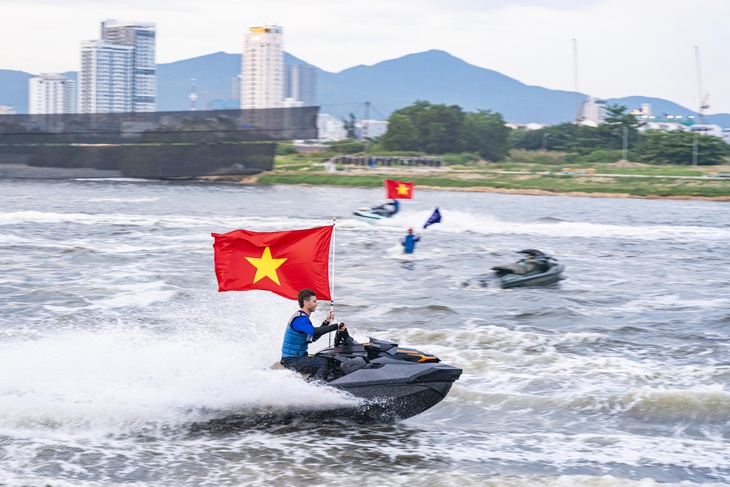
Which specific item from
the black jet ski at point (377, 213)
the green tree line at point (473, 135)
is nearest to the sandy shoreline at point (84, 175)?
the black jet ski at point (377, 213)

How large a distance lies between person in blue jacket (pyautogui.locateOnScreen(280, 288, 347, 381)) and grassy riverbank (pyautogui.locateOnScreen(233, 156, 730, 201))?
2559 inches

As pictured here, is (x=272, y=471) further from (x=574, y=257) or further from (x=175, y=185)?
(x=175, y=185)

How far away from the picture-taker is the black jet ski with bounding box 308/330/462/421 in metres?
11.4

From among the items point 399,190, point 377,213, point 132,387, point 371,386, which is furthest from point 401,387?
point 377,213

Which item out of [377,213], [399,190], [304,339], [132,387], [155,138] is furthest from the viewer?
[155,138]

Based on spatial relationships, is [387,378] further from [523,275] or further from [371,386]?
[523,275]

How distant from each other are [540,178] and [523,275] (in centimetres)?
6103

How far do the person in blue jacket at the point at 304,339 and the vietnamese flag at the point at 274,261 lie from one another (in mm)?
748

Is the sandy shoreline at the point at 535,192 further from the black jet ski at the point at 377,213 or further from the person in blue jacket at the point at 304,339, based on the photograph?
the person in blue jacket at the point at 304,339

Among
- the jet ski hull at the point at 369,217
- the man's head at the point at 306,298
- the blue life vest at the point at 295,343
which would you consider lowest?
the blue life vest at the point at 295,343

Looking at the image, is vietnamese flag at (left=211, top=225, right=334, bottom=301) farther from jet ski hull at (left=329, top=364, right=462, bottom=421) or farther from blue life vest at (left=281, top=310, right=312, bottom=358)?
jet ski hull at (left=329, top=364, right=462, bottom=421)

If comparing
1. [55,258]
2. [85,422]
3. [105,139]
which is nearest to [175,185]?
[105,139]

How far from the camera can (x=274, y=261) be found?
12.4 metres

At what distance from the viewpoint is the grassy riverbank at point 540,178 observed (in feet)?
244
